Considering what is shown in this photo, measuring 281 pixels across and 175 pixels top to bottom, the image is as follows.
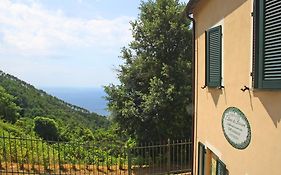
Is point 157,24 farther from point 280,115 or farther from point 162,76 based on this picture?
point 280,115

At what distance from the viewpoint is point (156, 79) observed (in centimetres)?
1667

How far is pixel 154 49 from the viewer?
18016 millimetres

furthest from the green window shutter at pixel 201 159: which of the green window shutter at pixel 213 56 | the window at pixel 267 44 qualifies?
the window at pixel 267 44

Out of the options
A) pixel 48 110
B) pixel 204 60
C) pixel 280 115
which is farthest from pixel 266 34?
pixel 48 110

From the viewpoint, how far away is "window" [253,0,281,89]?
4758 mm

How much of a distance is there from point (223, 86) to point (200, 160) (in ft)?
10.1

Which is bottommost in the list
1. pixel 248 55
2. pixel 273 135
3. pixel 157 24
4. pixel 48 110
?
pixel 48 110

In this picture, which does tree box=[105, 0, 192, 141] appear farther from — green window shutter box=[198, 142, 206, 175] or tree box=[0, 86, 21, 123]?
tree box=[0, 86, 21, 123]

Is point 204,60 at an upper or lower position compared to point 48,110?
upper

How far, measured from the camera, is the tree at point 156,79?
54.0 ft

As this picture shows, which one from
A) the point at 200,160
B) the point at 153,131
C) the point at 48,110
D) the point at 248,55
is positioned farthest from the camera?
the point at 48,110

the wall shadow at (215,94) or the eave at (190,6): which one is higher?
the eave at (190,6)

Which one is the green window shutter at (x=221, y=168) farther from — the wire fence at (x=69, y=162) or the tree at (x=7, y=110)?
the tree at (x=7, y=110)

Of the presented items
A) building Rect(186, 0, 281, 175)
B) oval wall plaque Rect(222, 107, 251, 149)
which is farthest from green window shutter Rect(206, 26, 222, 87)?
oval wall plaque Rect(222, 107, 251, 149)
